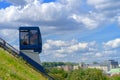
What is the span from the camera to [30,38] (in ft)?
144

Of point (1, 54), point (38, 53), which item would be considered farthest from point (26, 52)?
point (1, 54)

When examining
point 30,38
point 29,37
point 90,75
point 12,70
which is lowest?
point 90,75

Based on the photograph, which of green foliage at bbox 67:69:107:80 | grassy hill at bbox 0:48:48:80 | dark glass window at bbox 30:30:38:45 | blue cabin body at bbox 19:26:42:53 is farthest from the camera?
green foliage at bbox 67:69:107:80

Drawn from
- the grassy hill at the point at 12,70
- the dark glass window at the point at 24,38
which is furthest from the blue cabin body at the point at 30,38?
the grassy hill at the point at 12,70

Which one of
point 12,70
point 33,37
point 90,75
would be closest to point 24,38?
point 33,37

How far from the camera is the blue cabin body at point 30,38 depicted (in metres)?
43.8

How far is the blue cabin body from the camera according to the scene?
43.8m

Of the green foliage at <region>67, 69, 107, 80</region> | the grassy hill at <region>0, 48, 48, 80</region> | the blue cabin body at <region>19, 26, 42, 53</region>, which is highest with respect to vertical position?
the blue cabin body at <region>19, 26, 42, 53</region>

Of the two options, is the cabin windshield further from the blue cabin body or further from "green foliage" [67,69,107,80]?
"green foliage" [67,69,107,80]

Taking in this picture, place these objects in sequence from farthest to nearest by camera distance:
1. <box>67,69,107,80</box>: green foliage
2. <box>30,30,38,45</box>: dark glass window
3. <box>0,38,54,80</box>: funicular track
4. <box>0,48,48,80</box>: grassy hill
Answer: <box>67,69,107,80</box>: green foliage
<box>30,30,38,45</box>: dark glass window
<box>0,38,54,80</box>: funicular track
<box>0,48,48,80</box>: grassy hill

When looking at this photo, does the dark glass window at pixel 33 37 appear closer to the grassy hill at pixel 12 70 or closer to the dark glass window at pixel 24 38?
the dark glass window at pixel 24 38

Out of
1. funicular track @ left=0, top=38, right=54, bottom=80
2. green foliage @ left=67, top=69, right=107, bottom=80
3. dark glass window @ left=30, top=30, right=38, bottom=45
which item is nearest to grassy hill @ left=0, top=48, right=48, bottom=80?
funicular track @ left=0, top=38, right=54, bottom=80

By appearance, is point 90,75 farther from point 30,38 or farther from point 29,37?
point 29,37

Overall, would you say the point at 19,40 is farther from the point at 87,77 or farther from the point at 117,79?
the point at 117,79
